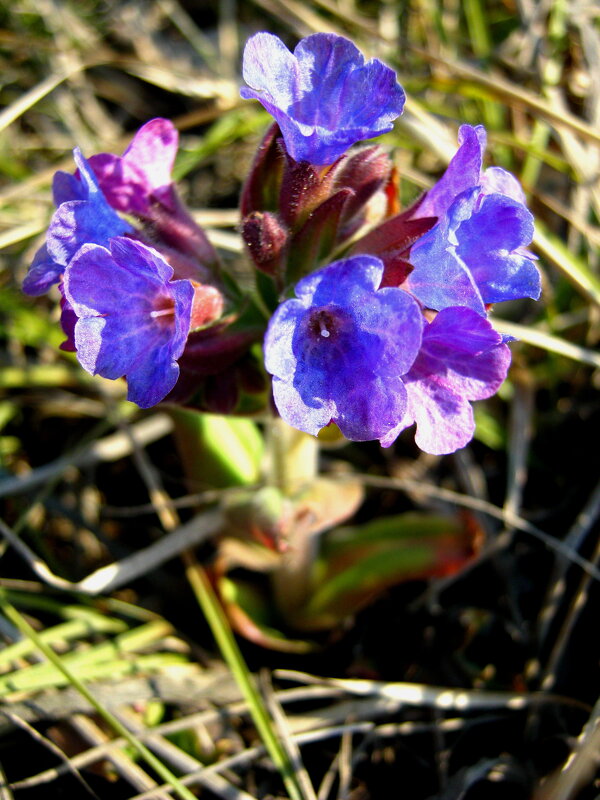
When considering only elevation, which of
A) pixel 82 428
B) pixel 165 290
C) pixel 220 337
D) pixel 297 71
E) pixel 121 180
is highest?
pixel 297 71

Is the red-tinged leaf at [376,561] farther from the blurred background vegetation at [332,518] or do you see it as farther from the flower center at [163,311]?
the flower center at [163,311]

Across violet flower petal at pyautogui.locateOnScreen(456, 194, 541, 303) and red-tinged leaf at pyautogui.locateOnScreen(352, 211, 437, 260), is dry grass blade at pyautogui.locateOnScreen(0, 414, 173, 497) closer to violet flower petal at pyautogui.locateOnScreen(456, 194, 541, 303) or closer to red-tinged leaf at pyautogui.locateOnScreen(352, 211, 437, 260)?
red-tinged leaf at pyautogui.locateOnScreen(352, 211, 437, 260)

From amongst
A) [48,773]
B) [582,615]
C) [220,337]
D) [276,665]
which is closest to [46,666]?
[48,773]

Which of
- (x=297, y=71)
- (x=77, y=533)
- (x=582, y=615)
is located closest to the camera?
(x=297, y=71)

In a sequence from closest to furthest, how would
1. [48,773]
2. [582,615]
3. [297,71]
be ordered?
[297,71]
[48,773]
[582,615]

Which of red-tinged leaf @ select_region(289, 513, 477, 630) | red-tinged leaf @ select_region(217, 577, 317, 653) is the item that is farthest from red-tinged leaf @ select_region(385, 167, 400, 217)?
red-tinged leaf @ select_region(217, 577, 317, 653)

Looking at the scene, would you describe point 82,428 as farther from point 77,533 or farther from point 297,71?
point 297,71

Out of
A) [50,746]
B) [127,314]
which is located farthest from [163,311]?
[50,746]
